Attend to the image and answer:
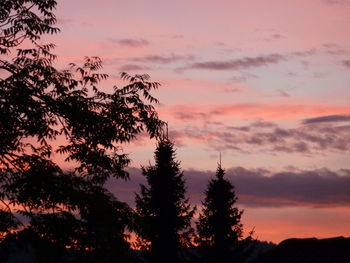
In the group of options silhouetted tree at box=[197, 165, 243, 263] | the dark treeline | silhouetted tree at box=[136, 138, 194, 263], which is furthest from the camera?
silhouetted tree at box=[197, 165, 243, 263]

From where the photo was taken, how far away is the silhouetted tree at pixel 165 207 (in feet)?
173

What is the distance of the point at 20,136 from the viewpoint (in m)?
22.3

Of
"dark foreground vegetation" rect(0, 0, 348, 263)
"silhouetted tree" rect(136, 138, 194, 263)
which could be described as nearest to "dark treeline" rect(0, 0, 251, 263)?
"dark foreground vegetation" rect(0, 0, 348, 263)

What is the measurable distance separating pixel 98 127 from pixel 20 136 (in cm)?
244

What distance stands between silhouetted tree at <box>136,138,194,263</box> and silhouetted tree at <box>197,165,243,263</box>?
5270 millimetres

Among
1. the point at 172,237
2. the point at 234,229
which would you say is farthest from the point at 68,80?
Answer: the point at 234,229

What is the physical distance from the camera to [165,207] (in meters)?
54.3

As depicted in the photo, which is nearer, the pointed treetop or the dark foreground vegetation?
the dark foreground vegetation

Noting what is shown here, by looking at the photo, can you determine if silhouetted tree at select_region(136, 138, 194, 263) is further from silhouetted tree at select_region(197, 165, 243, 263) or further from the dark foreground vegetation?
the dark foreground vegetation

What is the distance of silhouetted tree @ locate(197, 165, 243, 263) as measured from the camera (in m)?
60.9

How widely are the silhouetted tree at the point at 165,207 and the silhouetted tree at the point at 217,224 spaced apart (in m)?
5.27

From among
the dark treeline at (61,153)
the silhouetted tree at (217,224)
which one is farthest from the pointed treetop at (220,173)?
the dark treeline at (61,153)

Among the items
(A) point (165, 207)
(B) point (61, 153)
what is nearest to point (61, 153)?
(B) point (61, 153)

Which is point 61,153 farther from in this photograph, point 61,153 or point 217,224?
point 217,224
